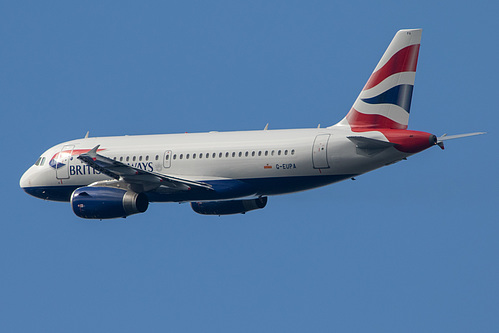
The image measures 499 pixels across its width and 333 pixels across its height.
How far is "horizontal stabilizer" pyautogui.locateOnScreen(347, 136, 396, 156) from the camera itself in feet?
177

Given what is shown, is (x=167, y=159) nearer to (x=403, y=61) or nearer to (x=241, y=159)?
(x=241, y=159)

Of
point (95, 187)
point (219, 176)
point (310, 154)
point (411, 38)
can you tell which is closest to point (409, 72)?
point (411, 38)

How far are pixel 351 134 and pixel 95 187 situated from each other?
13570 mm

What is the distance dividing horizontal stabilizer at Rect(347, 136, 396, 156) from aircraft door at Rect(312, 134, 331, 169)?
4.67 feet

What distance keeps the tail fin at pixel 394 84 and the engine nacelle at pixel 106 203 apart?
11876mm

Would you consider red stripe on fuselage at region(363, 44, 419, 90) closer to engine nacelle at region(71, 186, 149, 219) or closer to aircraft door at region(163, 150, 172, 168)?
aircraft door at region(163, 150, 172, 168)

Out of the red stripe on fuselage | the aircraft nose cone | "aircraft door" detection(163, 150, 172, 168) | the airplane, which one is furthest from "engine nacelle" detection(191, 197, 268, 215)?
the red stripe on fuselage

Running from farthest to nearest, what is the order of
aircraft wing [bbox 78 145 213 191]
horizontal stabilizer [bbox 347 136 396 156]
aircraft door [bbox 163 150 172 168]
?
1. aircraft door [bbox 163 150 172 168]
2. aircraft wing [bbox 78 145 213 191]
3. horizontal stabilizer [bbox 347 136 396 156]

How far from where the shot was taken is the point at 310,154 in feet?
182

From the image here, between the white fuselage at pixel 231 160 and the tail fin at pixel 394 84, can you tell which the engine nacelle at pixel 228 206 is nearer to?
the white fuselage at pixel 231 160

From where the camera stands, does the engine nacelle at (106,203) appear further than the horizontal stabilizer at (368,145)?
Yes

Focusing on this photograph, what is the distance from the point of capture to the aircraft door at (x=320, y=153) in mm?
55109

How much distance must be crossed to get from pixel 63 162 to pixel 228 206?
9.28m

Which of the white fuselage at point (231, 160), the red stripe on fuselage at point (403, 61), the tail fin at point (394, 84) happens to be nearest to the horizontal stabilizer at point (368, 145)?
the white fuselage at point (231, 160)
